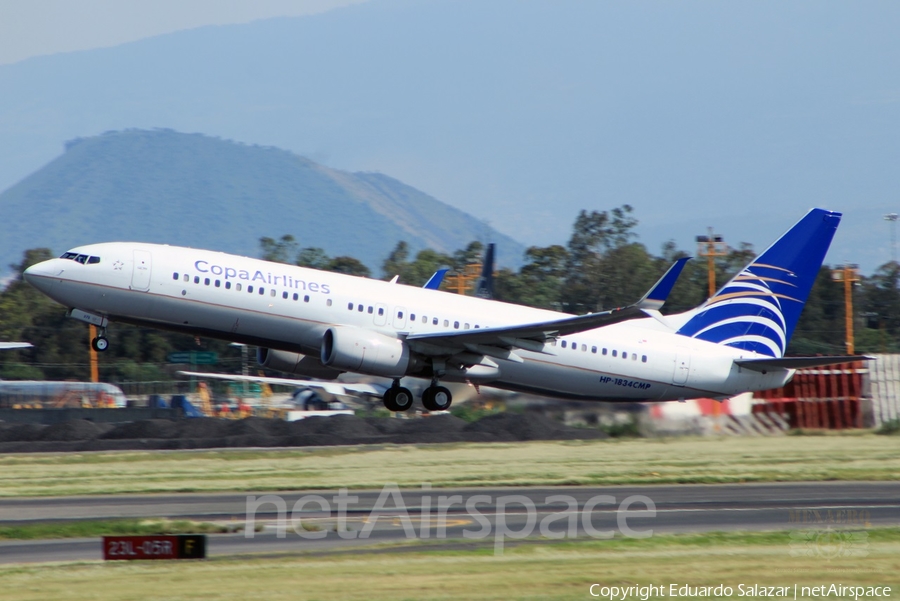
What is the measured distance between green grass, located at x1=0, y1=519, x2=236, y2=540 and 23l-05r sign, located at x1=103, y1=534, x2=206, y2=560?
348cm

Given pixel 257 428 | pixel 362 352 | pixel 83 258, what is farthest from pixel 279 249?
pixel 362 352

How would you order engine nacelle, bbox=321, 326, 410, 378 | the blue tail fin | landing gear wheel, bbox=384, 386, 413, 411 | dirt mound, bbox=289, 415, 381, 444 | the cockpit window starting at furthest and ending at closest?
dirt mound, bbox=289, 415, 381, 444, the blue tail fin, landing gear wheel, bbox=384, 386, 413, 411, engine nacelle, bbox=321, 326, 410, 378, the cockpit window

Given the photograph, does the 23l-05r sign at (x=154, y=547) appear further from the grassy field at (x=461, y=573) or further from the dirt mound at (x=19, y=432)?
the dirt mound at (x=19, y=432)

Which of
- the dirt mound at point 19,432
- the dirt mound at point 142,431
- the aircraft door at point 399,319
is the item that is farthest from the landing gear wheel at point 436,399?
the dirt mound at point 19,432

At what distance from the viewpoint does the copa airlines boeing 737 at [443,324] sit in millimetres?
26484

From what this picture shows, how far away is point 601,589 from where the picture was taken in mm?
14258

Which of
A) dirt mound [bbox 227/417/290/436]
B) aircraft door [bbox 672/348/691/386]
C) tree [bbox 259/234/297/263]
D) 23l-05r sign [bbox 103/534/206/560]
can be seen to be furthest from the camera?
tree [bbox 259/234/297/263]

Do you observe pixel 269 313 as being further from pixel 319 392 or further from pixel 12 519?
pixel 319 392

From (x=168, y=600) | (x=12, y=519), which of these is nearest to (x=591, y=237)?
(x=12, y=519)

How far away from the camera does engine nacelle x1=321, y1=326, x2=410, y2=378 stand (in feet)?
87.8

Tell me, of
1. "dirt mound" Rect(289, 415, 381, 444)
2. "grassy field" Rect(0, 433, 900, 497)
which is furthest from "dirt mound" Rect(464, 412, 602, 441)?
"dirt mound" Rect(289, 415, 381, 444)

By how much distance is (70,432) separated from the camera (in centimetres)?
3969

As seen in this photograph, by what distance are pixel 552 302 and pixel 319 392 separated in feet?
Result: 126

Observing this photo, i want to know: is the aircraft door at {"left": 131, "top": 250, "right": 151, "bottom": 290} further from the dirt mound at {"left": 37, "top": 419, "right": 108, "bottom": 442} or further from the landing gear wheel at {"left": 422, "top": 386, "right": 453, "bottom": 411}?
the dirt mound at {"left": 37, "top": 419, "right": 108, "bottom": 442}
